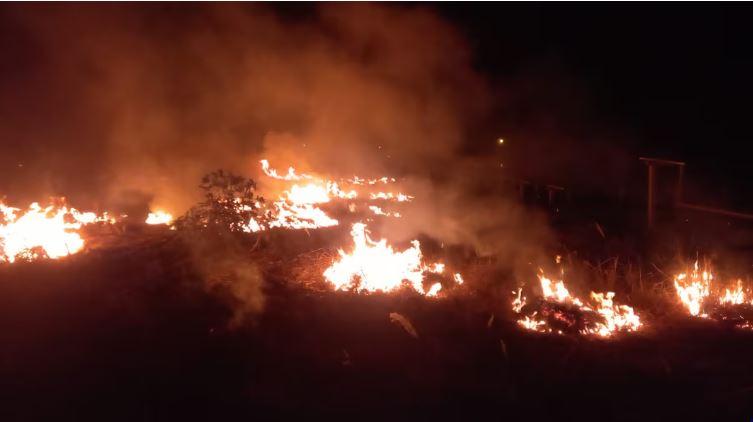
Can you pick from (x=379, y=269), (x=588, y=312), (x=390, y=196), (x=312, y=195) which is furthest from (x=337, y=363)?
(x=312, y=195)

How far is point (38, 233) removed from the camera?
Result: 8109 millimetres

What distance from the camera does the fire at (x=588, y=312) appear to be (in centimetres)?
513

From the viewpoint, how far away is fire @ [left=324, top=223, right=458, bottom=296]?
618cm

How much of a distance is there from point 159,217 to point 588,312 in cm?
810

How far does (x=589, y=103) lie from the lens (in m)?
13.0

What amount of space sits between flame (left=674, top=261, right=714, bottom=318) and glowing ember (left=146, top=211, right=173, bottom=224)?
846cm

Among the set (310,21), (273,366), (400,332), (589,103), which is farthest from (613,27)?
(273,366)

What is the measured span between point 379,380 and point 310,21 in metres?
8.97

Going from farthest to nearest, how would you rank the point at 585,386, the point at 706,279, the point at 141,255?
the point at 141,255 < the point at 706,279 < the point at 585,386

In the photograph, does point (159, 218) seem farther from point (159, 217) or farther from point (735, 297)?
point (735, 297)

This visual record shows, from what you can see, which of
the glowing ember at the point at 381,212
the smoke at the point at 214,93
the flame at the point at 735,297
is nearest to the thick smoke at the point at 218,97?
the smoke at the point at 214,93

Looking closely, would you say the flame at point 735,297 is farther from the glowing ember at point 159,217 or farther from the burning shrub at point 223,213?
the glowing ember at point 159,217

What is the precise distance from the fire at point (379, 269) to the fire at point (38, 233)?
4221mm

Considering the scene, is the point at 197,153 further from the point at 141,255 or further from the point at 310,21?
the point at 141,255
